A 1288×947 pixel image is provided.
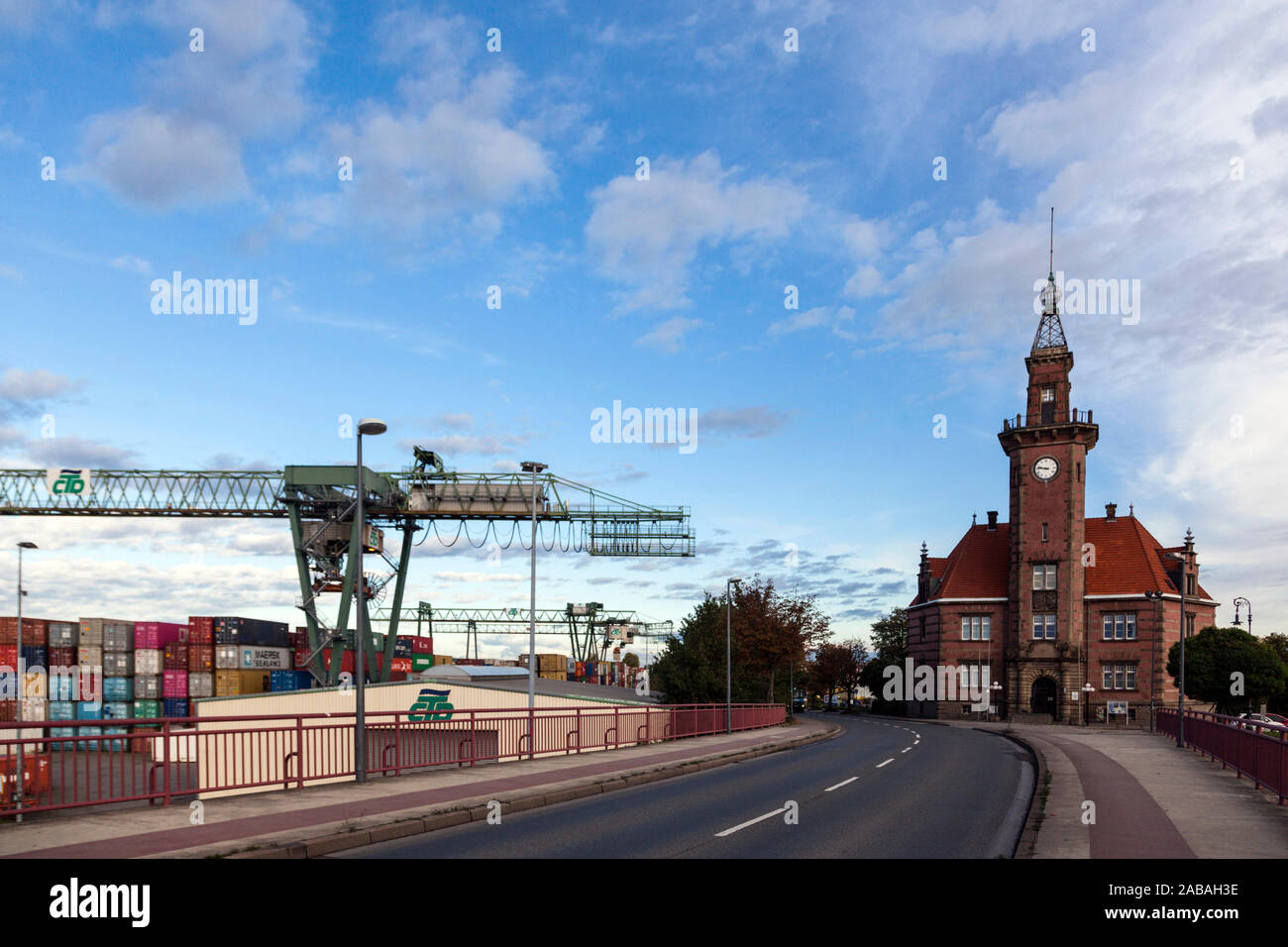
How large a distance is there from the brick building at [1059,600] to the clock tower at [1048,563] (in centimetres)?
7

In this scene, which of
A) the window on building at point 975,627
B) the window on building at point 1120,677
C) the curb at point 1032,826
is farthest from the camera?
the window on building at point 975,627

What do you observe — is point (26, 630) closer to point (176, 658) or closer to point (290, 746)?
point (176, 658)

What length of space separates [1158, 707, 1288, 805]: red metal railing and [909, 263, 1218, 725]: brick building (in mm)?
37576

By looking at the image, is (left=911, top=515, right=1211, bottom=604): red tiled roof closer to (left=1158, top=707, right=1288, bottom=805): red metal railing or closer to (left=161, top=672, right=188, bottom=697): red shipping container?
(left=1158, top=707, right=1288, bottom=805): red metal railing

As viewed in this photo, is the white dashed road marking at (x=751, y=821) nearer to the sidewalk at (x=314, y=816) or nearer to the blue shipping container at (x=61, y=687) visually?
the sidewalk at (x=314, y=816)

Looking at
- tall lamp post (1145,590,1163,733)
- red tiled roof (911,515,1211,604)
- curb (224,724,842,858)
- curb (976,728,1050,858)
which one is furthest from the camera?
red tiled roof (911,515,1211,604)

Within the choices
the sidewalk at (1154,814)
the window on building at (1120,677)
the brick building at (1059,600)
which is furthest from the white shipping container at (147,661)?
the window on building at (1120,677)

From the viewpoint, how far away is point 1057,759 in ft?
78.8

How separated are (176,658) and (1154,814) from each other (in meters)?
51.9

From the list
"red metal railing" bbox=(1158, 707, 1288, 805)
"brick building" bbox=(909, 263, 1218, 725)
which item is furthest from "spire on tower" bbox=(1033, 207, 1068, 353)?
"red metal railing" bbox=(1158, 707, 1288, 805)

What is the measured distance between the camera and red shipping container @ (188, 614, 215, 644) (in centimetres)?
5289

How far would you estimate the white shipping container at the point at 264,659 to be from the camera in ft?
177
